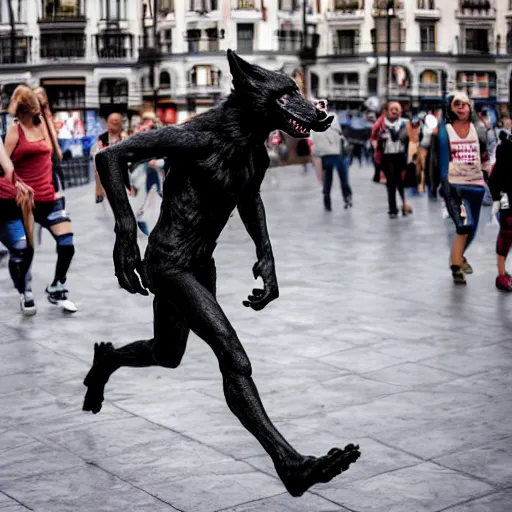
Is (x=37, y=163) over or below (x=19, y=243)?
over

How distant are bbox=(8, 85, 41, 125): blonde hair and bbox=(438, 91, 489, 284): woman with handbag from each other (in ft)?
11.9

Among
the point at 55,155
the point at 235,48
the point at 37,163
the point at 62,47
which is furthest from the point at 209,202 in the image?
the point at 62,47

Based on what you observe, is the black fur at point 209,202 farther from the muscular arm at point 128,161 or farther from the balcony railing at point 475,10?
the balcony railing at point 475,10

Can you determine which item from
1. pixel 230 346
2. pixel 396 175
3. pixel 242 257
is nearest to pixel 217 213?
pixel 230 346

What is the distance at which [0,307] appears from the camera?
949cm

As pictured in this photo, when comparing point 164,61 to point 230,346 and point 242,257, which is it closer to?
point 242,257

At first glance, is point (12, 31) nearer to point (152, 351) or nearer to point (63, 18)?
point (63, 18)

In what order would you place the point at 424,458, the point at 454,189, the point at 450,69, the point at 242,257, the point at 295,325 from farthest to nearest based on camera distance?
the point at 450,69 < the point at 242,257 < the point at 454,189 < the point at 295,325 < the point at 424,458

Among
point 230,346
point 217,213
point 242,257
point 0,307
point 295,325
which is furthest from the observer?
point 242,257

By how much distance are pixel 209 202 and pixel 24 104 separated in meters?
4.09

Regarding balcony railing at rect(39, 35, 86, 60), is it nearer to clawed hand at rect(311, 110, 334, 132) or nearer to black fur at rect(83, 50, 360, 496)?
black fur at rect(83, 50, 360, 496)

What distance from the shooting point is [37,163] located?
8891 millimetres

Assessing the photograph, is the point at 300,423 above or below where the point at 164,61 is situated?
below

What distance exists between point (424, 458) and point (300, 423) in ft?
2.69
